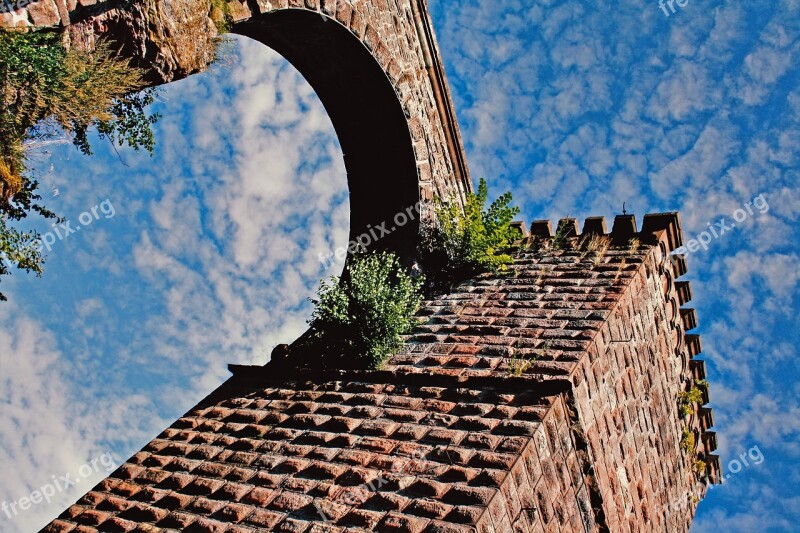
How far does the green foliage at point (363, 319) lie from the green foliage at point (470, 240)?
2.26ft

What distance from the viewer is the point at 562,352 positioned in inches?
202

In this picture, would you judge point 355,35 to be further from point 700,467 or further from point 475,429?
point 700,467

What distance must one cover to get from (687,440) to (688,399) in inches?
16.7

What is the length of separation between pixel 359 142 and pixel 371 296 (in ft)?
7.34

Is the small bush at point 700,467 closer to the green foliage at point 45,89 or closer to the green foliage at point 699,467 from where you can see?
the green foliage at point 699,467

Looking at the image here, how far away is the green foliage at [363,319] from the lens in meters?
5.79

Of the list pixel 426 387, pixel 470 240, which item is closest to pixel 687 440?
pixel 470 240

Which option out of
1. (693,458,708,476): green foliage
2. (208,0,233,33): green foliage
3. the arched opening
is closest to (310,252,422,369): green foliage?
the arched opening

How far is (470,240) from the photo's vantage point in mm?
6875

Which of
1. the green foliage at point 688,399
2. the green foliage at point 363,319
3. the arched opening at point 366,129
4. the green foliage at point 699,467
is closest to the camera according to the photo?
the green foliage at point 363,319

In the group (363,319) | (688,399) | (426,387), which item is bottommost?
(426,387)

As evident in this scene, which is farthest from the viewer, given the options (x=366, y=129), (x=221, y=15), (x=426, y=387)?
(x=366, y=129)

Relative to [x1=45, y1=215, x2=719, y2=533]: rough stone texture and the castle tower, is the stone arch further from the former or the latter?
[x1=45, y1=215, x2=719, y2=533]: rough stone texture

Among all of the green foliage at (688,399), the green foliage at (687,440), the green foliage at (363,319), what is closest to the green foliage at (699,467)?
the green foliage at (687,440)
